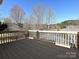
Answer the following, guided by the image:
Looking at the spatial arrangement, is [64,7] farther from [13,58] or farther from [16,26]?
[13,58]

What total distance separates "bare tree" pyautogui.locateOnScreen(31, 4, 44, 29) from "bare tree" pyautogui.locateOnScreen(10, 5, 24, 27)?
1.59 m

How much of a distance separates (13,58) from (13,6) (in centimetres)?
1606

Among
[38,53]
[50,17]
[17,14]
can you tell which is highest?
[17,14]

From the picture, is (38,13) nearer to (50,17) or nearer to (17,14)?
(50,17)

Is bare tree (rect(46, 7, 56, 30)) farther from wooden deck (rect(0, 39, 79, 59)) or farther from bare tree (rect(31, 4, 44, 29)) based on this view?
wooden deck (rect(0, 39, 79, 59))

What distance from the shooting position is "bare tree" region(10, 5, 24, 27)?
20.2 m

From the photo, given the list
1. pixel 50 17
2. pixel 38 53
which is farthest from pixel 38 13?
pixel 38 53

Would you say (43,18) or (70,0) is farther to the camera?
(43,18)

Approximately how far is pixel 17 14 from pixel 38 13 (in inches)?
102

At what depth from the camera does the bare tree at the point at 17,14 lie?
66.2ft

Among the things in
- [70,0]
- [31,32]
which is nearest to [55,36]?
[31,32]

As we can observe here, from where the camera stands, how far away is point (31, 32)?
15.0 metres

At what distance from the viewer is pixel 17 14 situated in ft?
67.1

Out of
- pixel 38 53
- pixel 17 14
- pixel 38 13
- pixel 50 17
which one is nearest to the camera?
pixel 38 53
